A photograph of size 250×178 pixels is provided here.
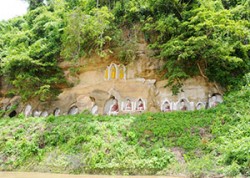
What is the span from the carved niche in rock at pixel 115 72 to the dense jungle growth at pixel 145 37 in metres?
0.87

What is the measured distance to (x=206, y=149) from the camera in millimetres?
9523

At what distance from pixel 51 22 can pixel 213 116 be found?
1119cm

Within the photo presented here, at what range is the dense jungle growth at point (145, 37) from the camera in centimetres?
1215

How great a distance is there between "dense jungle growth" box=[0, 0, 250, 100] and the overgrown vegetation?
7.16 ft

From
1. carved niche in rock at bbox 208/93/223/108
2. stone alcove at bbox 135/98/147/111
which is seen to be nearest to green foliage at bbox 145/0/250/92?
carved niche in rock at bbox 208/93/223/108

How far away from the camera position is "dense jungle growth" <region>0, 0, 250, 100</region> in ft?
39.9

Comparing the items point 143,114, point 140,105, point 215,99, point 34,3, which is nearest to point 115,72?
point 140,105

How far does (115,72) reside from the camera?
1582 centimetres

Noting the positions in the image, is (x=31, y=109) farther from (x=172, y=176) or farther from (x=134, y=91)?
(x=172, y=176)

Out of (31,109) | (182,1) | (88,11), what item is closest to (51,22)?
(88,11)

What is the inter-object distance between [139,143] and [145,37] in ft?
22.8

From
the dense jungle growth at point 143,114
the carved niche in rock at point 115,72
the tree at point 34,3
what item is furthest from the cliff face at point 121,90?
the tree at point 34,3

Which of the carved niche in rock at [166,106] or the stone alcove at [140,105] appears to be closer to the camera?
the carved niche in rock at [166,106]

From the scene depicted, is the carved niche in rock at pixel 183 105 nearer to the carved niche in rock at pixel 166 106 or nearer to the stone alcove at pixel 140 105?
the carved niche in rock at pixel 166 106
